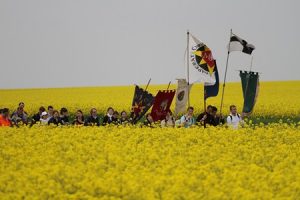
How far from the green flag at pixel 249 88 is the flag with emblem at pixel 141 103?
10.7 ft

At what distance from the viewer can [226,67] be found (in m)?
27.2

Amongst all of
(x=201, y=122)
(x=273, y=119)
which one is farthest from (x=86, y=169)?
(x=273, y=119)

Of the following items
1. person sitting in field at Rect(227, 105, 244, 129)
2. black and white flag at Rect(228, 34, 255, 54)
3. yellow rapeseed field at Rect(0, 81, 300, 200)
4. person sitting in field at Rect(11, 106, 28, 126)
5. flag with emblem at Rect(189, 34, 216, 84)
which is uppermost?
black and white flag at Rect(228, 34, 255, 54)

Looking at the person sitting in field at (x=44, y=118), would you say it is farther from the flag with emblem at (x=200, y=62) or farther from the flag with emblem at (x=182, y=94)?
the flag with emblem at (x=200, y=62)

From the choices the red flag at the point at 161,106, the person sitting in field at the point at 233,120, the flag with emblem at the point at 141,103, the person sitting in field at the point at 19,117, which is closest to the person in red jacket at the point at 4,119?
the person sitting in field at the point at 19,117

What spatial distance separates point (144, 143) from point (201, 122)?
559 cm

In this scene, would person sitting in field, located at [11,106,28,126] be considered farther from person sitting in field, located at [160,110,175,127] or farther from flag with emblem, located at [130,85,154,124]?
person sitting in field, located at [160,110,175,127]

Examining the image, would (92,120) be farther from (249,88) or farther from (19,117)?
(249,88)

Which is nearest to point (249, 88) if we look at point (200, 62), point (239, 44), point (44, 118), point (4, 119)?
point (239, 44)

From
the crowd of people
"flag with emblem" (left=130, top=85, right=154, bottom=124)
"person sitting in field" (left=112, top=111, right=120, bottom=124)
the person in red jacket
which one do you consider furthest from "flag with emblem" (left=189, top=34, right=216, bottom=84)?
the person in red jacket

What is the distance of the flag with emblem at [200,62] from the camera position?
2648 centimetres

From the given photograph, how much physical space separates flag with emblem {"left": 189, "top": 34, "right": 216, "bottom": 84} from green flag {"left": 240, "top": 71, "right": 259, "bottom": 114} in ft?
5.72

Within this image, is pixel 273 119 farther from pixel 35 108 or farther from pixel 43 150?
pixel 43 150

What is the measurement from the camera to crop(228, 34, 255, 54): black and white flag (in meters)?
28.5
